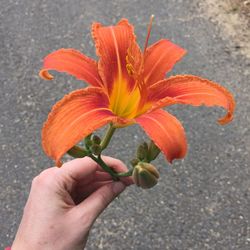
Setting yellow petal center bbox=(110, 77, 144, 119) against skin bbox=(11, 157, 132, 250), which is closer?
yellow petal center bbox=(110, 77, 144, 119)

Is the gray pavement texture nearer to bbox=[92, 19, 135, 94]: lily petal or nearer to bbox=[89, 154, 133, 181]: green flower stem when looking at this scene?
bbox=[89, 154, 133, 181]: green flower stem

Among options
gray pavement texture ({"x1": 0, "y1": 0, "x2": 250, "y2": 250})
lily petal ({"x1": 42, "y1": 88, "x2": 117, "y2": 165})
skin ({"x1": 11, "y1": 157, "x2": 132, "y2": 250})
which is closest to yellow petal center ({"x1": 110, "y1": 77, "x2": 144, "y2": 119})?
lily petal ({"x1": 42, "y1": 88, "x2": 117, "y2": 165})

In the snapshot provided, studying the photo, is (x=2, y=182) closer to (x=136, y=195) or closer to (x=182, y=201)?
(x=136, y=195)

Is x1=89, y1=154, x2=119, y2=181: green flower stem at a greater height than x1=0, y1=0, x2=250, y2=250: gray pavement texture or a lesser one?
greater

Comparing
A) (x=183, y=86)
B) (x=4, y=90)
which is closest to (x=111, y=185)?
(x=183, y=86)

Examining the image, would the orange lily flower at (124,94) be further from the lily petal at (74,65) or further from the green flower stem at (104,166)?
the green flower stem at (104,166)

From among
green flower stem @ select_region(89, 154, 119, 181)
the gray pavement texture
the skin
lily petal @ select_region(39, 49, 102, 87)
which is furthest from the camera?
the gray pavement texture

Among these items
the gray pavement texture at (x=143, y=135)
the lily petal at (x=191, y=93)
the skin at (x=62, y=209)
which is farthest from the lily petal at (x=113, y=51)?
the gray pavement texture at (x=143, y=135)

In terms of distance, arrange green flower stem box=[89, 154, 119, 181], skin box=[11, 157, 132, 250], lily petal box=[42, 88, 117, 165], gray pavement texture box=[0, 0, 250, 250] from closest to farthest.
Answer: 1. lily petal box=[42, 88, 117, 165]
2. green flower stem box=[89, 154, 119, 181]
3. skin box=[11, 157, 132, 250]
4. gray pavement texture box=[0, 0, 250, 250]

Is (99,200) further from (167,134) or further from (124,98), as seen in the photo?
(167,134)
